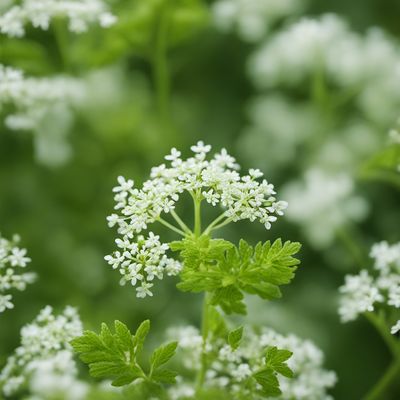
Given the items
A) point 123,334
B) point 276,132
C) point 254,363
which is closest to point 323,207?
point 276,132

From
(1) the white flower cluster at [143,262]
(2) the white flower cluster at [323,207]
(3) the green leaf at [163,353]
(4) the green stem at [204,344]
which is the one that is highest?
(2) the white flower cluster at [323,207]

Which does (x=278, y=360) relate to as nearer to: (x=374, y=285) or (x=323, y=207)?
(x=374, y=285)

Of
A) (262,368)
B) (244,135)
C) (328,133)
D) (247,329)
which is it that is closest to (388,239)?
(328,133)

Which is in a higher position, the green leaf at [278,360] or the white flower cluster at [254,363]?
the white flower cluster at [254,363]

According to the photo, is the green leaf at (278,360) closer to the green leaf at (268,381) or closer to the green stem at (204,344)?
the green leaf at (268,381)

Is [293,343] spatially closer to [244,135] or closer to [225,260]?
[225,260]

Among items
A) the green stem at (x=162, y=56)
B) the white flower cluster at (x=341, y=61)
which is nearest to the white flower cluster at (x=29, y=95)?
the green stem at (x=162, y=56)
